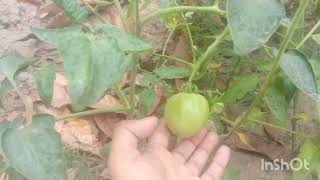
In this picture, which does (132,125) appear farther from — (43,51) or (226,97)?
(43,51)

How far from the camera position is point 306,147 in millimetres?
1263

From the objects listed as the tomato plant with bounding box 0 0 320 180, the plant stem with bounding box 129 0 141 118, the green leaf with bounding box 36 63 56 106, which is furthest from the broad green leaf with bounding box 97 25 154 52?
the green leaf with bounding box 36 63 56 106

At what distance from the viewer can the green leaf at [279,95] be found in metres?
1.14

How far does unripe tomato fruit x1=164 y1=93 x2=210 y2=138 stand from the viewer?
1.04 meters

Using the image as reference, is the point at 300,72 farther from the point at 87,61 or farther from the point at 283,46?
the point at 87,61

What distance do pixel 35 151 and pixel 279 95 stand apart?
1.78ft

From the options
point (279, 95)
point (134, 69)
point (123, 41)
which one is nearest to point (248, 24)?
point (123, 41)

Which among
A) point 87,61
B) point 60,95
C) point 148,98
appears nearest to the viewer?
point 87,61

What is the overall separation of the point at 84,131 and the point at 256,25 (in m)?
0.90

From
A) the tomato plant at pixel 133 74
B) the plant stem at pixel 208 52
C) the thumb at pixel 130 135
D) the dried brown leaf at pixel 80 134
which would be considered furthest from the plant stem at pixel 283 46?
the dried brown leaf at pixel 80 134

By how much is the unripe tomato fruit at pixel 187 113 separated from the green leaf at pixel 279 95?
6.2 inches

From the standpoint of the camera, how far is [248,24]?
0.74m

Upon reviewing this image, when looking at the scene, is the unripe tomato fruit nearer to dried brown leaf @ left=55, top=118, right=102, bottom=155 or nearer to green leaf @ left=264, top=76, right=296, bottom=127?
green leaf @ left=264, top=76, right=296, bottom=127

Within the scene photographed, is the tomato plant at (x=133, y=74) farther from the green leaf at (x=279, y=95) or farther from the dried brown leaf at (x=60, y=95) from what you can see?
the dried brown leaf at (x=60, y=95)
